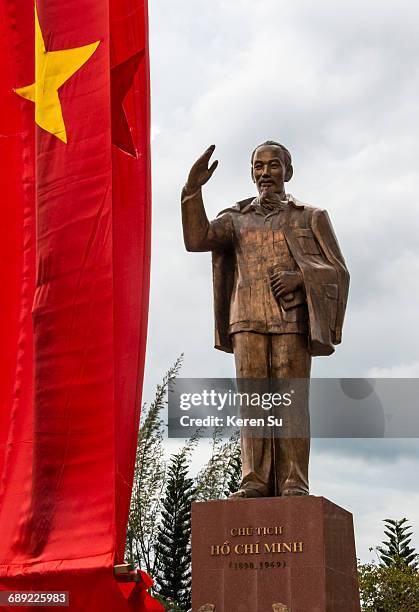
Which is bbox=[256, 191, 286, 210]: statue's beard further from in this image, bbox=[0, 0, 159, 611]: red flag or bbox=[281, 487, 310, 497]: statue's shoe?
bbox=[281, 487, 310, 497]: statue's shoe

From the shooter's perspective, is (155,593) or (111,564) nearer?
(111,564)

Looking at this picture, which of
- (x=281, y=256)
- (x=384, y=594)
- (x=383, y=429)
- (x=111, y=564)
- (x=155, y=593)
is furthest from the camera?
(x=384, y=594)

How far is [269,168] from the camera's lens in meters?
9.95

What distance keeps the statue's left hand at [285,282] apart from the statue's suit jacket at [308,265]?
0.06 metres

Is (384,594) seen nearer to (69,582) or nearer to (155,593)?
(155,593)

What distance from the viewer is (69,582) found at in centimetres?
900

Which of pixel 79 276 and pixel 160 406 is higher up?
pixel 160 406

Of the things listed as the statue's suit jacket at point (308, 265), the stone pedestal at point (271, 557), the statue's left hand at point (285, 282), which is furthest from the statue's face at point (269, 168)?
the stone pedestal at point (271, 557)

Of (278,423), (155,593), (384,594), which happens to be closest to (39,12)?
(278,423)

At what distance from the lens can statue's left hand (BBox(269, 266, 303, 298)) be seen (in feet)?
31.0

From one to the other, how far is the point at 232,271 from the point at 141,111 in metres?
1.99

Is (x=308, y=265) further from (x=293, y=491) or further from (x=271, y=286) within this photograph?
(x=293, y=491)

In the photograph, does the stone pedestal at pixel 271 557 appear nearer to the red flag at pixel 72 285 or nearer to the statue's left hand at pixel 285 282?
the red flag at pixel 72 285

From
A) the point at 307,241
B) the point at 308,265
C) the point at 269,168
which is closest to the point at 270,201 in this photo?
the point at 269,168
